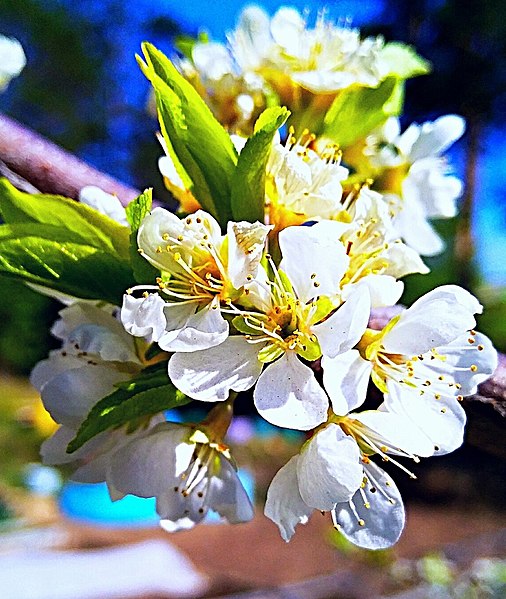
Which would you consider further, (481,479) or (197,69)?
(481,479)

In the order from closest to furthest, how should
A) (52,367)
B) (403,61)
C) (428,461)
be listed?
(52,367) < (403,61) < (428,461)

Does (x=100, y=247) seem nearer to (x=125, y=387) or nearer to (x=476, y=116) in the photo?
(x=125, y=387)

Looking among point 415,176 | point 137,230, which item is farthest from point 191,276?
point 415,176

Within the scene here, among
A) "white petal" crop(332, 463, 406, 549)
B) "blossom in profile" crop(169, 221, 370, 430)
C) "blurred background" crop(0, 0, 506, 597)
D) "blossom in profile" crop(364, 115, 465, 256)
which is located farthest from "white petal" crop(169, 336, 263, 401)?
"blurred background" crop(0, 0, 506, 597)

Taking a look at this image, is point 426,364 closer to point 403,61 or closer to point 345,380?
point 345,380

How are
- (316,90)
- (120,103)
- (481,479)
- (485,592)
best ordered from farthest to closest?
1. (120,103)
2. (481,479)
3. (485,592)
4. (316,90)

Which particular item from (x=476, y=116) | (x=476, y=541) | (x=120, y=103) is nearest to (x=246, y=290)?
(x=476, y=541)
